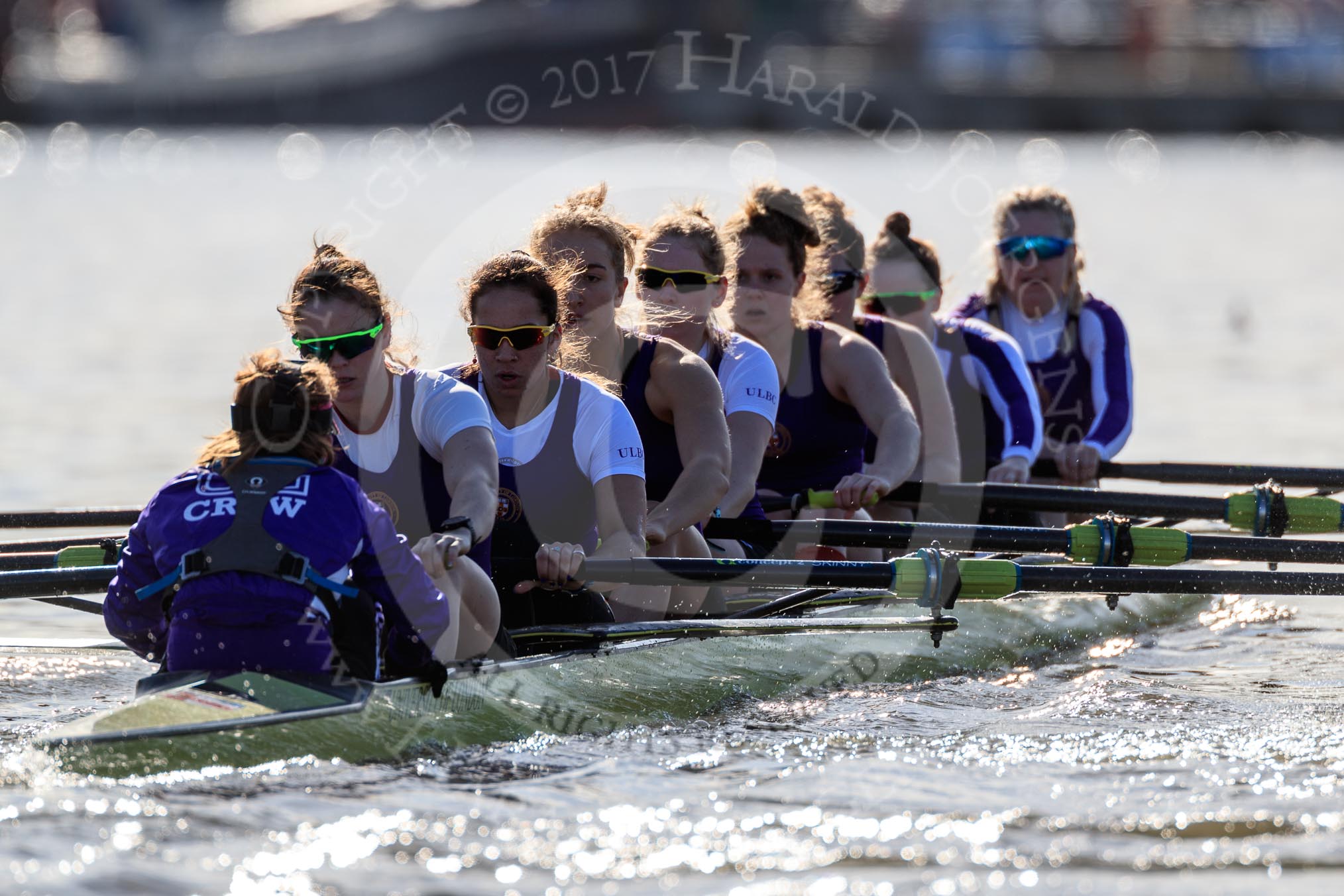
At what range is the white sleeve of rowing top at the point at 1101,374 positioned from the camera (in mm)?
9055

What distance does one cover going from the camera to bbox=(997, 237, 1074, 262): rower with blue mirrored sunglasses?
894 centimetres

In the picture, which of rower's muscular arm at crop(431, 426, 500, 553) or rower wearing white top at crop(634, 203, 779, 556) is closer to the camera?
rower's muscular arm at crop(431, 426, 500, 553)

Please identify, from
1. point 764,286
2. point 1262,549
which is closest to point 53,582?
point 764,286

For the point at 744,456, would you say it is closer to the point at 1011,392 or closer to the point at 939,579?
the point at 939,579

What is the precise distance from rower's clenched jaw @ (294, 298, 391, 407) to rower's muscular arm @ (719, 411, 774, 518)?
2.00 metres

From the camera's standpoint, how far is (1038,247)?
8953 millimetres

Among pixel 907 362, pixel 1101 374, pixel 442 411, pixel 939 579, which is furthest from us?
pixel 1101 374

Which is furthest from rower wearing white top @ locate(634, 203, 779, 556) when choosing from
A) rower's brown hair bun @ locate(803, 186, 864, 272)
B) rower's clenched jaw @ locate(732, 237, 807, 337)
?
rower's brown hair bun @ locate(803, 186, 864, 272)

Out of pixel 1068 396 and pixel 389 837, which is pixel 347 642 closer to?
pixel 389 837

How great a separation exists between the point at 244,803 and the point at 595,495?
5.66 ft

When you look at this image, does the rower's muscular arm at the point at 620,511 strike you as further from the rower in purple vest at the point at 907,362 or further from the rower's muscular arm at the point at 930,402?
the rower's muscular arm at the point at 930,402

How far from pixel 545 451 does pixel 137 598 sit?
4.84ft

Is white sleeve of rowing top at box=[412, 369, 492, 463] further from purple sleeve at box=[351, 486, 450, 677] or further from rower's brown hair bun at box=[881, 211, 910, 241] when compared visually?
rower's brown hair bun at box=[881, 211, 910, 241]

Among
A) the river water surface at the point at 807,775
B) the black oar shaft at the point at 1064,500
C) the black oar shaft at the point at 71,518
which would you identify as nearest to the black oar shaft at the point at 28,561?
the river water surface at the point at 807,775
